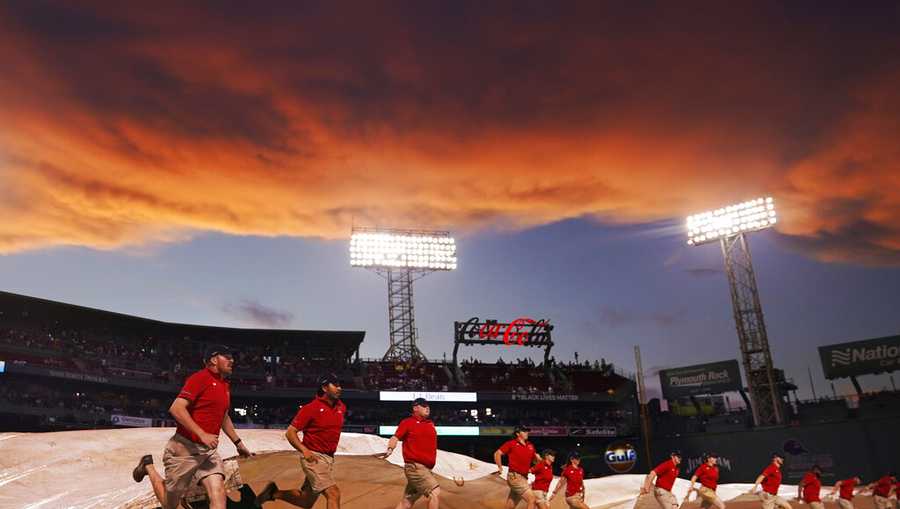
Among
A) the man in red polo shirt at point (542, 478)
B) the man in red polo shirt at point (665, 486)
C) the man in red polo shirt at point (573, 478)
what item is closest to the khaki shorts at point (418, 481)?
the man in red polo shirt at point (542, 478)

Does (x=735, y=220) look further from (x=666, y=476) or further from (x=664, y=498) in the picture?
(x=664, y=498)

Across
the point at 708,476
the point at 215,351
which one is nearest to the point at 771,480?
the point at 708,476

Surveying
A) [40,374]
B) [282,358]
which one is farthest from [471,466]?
[282,358]

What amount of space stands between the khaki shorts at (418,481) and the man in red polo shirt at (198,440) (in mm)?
3107

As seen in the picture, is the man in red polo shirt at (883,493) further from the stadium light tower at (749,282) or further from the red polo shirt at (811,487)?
the stadium light tower at (749,282)

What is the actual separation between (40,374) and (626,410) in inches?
1585

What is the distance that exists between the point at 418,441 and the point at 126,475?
253 inches

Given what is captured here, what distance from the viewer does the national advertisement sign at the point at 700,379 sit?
46188mm

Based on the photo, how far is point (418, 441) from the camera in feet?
30.5

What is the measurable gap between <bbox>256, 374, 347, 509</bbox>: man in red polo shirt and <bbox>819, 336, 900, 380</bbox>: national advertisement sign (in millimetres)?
40509

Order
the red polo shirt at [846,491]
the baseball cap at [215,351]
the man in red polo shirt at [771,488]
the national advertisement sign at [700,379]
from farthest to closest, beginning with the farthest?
the national advertisement sign at [700,379] < the red polo shirt at [846,491] < the man in red polo shirt at [771,488] < the baseball cap at [215,351]

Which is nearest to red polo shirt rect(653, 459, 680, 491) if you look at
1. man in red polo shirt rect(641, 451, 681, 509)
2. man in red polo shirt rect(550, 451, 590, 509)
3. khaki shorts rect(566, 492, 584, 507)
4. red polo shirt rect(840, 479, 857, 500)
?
man in red polo shirt rect(641, 451, 681, 509)

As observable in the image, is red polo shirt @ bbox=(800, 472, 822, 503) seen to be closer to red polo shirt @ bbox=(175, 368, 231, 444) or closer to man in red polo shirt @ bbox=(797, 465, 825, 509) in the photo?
man in red polo shirt @ bbox=(797, 465, 825, 509)

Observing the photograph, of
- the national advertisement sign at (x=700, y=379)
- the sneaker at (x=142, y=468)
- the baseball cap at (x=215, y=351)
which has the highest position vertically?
the national advertisement sign at (x=700, y=379)
